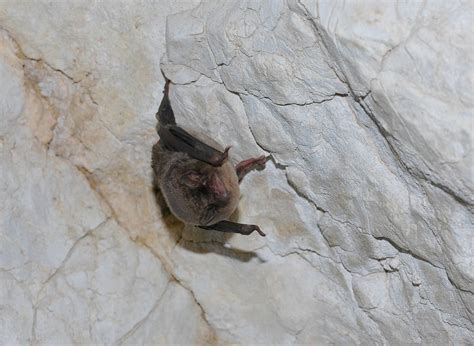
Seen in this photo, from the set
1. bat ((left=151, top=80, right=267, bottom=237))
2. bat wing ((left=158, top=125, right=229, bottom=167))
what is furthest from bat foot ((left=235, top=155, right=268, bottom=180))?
bat wing ((left=158, top=125, right=229, bottom=167))

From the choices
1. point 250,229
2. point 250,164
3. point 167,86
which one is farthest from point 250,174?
point 167,86

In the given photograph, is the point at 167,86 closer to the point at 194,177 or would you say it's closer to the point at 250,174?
the point at 194,177

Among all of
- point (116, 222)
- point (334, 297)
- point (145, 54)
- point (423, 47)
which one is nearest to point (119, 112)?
point (145, 54)

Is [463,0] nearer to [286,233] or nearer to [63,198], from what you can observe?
[286,233]

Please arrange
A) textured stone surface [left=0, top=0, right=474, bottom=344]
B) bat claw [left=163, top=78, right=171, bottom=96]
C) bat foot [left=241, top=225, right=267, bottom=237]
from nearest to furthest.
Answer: textured stone surface [left=0, top=0, right=474, bottom=344] → bat claw [left=163, top=78, right=171, bottom=96] → bat foot [left=241, top=225, right=267, bottom=237]

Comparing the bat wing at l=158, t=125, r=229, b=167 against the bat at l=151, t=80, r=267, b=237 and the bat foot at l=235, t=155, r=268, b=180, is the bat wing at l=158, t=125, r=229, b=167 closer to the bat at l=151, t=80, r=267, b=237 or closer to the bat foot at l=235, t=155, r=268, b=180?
the bat at l=151, t=80, r=267, b=237

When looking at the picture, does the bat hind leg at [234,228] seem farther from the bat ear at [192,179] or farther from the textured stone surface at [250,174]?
the bat ear at [192,179]
